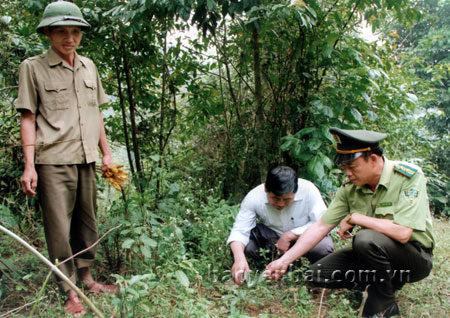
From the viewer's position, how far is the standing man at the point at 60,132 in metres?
2.48

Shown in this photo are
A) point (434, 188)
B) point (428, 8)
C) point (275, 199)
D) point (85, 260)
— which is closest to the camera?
point (85, 260)

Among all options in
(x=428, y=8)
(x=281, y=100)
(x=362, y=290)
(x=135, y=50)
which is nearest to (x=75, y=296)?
(x=362, y=290)

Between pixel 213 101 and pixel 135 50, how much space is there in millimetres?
1017

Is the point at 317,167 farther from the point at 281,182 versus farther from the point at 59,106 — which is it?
the point at 59,106

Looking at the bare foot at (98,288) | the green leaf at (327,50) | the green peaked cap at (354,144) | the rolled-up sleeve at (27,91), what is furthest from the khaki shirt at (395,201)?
the rolled-up sleeve at (27,91)

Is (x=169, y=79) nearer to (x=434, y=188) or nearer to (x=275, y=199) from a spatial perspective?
(x=275, y=199)

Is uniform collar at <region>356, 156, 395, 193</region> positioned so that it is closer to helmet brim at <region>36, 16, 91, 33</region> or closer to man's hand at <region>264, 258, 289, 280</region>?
man's hand at <region>264, 258, 289, 280</region>

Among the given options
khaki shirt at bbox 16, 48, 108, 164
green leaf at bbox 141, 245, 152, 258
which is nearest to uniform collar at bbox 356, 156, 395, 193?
green leaf at bbox 141, 245, 152, 258

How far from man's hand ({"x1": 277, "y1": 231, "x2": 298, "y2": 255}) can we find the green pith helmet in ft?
6.64

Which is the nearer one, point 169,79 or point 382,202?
point 382,202

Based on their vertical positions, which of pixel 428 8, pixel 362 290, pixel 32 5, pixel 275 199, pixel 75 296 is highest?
pixel 428 8

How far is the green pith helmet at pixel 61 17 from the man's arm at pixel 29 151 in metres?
0.56

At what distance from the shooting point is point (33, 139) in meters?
2.48

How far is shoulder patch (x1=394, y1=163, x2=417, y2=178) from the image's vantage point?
2.45 metres
